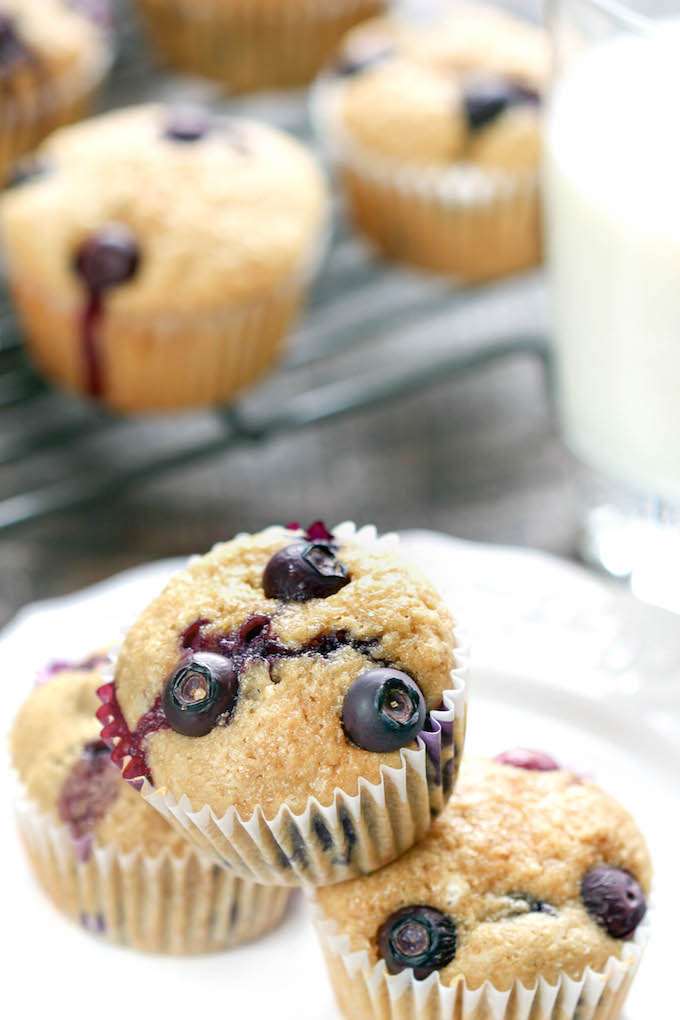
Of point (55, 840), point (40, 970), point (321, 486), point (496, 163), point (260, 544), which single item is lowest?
point (321, 486)

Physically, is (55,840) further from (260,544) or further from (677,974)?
(677,974)

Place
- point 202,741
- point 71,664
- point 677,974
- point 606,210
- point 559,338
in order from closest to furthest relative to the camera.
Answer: point 202,741 → point 677,974 → point 71,664 → point 606,210 → point 559,338

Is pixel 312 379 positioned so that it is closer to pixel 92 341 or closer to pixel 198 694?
pixel 92 341

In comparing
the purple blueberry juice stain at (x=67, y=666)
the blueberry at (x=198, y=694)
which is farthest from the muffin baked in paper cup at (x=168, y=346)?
the blueberry at (x=198, y=694)

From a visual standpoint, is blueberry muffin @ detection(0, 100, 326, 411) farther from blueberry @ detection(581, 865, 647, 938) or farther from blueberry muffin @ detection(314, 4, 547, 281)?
blueberry @ detection(581, 865, 647, 938)

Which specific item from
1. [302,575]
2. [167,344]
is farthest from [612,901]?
[167,344]

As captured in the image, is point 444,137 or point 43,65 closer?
point 444,137

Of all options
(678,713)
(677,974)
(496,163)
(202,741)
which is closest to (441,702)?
(202,741)
